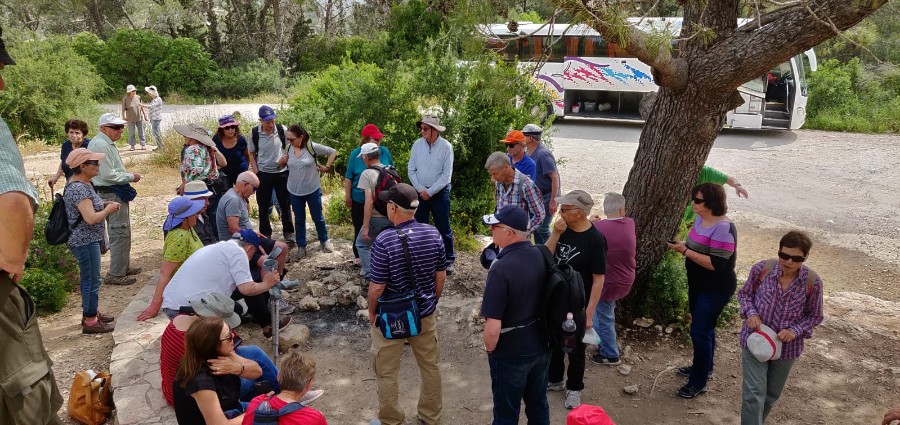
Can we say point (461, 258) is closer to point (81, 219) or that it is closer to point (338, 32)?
point (81, 219)

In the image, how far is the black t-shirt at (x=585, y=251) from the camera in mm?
4270

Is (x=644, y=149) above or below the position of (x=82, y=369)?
above

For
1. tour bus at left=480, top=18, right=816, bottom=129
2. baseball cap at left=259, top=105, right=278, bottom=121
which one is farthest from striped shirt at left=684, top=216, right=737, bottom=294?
tour bus at left=480, top=18, right=816, bottom=129

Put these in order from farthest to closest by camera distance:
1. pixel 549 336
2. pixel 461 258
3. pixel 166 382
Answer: pixel 461 258, pixel 166 382, pixel 549 336

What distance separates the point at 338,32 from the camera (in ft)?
108

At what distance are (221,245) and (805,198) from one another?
10.3 m

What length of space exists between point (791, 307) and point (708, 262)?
2.33ft

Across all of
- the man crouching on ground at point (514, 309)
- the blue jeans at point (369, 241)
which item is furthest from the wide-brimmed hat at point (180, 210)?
the man crouching on ground at point (514, 309)

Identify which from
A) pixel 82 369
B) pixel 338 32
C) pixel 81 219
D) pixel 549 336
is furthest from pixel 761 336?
pixel 338 32

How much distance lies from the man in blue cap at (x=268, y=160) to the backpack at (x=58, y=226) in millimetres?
2092

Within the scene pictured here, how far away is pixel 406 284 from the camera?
3.88 m

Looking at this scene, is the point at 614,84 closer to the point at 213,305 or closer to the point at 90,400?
the point at 213,305

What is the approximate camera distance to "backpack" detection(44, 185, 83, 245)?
502cm

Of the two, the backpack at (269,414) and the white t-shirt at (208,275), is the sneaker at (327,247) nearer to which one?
the white t-shirt at (208,275)
